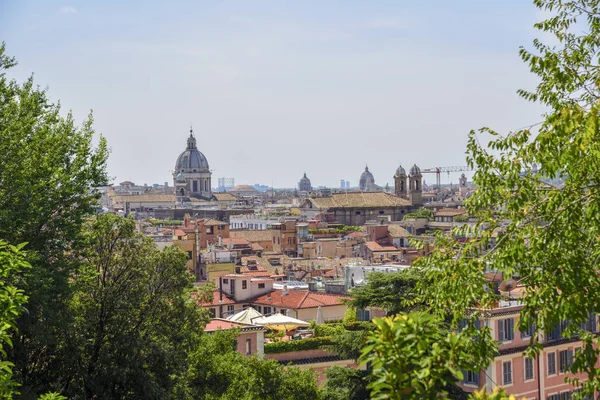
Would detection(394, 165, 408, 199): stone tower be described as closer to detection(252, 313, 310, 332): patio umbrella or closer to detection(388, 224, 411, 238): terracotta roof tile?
detection(388, 224, 411, 238): terracotta roof tile

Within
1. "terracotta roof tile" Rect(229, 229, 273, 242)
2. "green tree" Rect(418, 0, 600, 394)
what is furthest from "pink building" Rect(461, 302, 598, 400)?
"terracotta roof tile" Rect(229, 229, 273, 242)

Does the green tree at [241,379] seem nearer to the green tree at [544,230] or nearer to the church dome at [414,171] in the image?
the green tree at [544,230]

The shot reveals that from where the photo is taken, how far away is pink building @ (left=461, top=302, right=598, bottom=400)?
28.4 metres

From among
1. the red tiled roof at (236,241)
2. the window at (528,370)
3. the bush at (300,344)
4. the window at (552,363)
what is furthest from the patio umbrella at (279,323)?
the red tiled roof at (236,241)

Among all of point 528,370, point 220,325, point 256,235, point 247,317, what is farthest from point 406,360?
point 256,235

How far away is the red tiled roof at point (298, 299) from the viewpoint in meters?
36.0

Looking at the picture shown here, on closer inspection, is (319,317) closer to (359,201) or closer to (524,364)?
(524,364)

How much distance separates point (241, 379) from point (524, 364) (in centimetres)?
1188

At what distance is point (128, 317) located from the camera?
1897cm

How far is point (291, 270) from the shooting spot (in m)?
56.6

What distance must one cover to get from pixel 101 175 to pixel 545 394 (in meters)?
17.7

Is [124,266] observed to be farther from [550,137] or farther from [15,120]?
[550,137]

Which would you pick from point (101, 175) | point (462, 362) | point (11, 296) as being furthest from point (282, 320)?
point (462, 362)

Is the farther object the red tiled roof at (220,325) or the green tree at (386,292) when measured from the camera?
the red tiled roof at (220,325)
